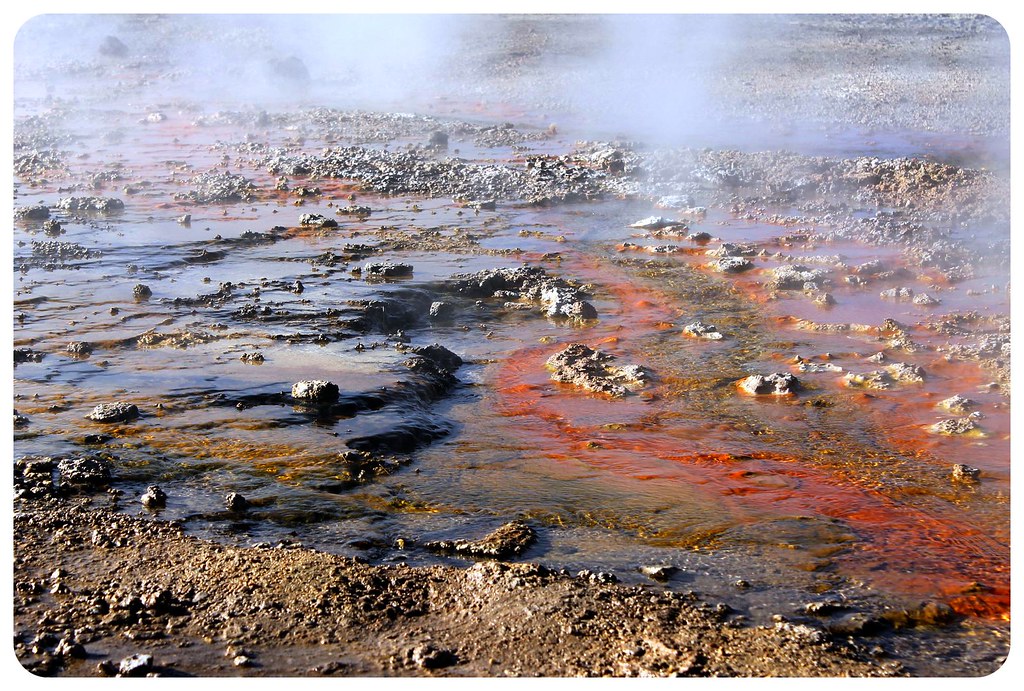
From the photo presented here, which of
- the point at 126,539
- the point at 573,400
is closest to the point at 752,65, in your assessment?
the point at 573,400

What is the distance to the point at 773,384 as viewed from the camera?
4984 millimetres

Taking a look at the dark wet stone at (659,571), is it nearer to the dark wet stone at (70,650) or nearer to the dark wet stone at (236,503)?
the dark wet stone at (236,503)

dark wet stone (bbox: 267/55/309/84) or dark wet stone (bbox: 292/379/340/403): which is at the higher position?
dark wet stone (bbox: 267/55/309/84)

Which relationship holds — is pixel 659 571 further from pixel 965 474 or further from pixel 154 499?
pixel 154 499

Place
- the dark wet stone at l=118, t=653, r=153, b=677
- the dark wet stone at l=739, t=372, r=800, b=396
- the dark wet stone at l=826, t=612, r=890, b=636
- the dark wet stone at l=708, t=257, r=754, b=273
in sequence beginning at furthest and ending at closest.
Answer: the dark wet stone at l=708, t=257, r=754, b=273
the dark wet stone at l=739, t=372, r=800, b=396
the dark wet stone at l=826, t=612, r=890, b=636
the dark wet stone at l=118, t=653, r=153, b=677

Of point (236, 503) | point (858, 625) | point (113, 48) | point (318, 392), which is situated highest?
point (113, 48)

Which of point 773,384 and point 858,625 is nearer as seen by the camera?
point 858,625

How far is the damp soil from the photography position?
2.87 meters

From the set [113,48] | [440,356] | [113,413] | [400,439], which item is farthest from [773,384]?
[113,48]

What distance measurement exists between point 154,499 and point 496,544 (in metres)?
1.31

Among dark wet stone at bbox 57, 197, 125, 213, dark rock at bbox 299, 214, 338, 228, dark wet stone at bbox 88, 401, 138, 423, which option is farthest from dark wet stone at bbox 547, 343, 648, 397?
dark wet stone at bbox 57, 197, 125, 213

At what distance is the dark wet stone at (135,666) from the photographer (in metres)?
2.57

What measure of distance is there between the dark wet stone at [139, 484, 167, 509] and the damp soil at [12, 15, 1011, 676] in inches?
0.5

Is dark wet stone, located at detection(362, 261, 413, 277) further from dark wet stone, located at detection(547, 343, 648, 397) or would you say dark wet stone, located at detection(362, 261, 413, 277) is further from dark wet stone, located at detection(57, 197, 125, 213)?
dark wet stone, located at detection(57, 197, 125, 213)
